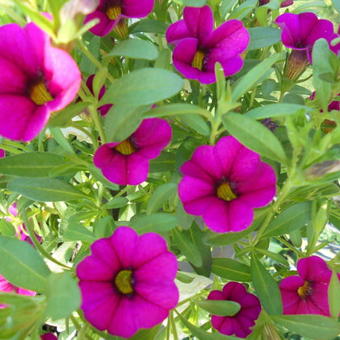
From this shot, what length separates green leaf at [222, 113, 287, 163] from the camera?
1.54 ft

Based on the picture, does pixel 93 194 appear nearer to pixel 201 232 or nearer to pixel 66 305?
pixel 201 232

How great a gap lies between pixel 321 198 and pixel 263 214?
94 mm

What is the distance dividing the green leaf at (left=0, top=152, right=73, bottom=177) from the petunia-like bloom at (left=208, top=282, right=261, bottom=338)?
29cm

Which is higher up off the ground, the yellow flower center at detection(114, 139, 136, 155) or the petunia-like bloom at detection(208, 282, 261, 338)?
the yellow flower center at detection(114, 139, 136, 155)

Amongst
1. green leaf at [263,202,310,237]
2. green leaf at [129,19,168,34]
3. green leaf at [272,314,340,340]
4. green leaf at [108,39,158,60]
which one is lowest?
green leaf at [272,314,340,340]

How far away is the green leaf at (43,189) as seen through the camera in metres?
0.57

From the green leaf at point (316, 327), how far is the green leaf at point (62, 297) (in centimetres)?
30

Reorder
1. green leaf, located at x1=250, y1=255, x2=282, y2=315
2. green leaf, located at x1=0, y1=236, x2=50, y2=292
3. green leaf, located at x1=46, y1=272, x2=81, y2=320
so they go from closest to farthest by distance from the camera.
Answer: green leaf, located at x1=46, y1=272, x2=81, y2=320 < green leaf, located at x1=0, y1=236, x2=50, y2=292 < green leaf, located at x1=250, y1=255, x2=282, y2=315

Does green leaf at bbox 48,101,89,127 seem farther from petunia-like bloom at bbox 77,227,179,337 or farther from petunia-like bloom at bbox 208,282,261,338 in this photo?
petunia-like bloom at bbox 208,282,261,338

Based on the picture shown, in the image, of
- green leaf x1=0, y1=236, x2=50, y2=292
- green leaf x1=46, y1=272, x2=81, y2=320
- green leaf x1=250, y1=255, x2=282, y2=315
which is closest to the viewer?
green leaf x1=46, y1=272, x2=81, y2=320

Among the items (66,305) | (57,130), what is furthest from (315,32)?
(66,305)

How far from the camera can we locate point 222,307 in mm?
585

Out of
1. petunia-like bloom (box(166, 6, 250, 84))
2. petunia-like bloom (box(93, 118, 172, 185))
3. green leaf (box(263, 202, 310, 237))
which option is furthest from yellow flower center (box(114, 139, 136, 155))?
green leaf (box(263, 202, 310, 237))

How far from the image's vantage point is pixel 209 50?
23.2 inches
